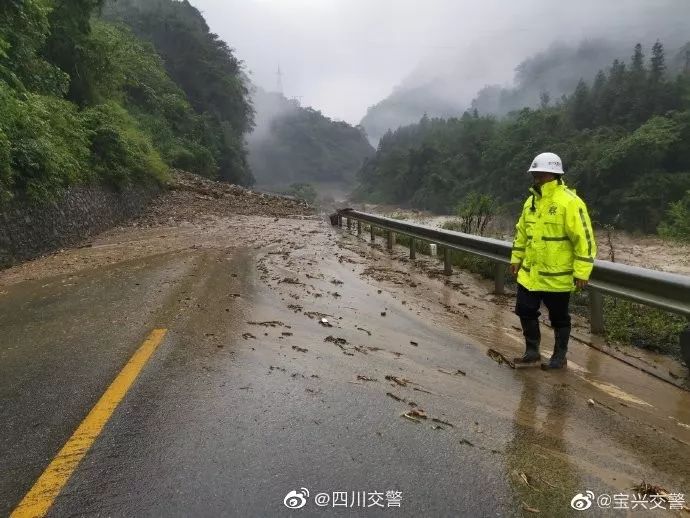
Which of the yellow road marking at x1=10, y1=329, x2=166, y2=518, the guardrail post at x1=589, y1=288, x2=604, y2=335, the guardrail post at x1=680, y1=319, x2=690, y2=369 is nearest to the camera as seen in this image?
the yellow road marking at x1=10, y1=329, x2=166, y2=518

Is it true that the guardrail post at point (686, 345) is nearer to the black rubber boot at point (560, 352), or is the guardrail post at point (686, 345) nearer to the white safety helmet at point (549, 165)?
the black rubber boot at point (560, 352)

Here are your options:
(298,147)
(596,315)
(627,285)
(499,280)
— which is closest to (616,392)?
(627,285)

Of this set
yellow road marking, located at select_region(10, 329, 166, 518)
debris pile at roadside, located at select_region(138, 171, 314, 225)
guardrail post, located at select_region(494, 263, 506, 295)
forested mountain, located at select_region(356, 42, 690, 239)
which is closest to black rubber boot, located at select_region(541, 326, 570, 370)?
guardrail post, located at select_region(494, 263, 506, 295)

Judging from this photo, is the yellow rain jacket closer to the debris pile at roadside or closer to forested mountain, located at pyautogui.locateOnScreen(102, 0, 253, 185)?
the debris pile at roadside

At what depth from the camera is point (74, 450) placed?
2.76 meters

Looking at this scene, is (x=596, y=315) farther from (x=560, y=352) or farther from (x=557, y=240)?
(x=557, y=240)

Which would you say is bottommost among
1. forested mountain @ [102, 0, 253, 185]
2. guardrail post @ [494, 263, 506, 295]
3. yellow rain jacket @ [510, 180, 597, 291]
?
guardrail post @ [494, 263, 506, 295]

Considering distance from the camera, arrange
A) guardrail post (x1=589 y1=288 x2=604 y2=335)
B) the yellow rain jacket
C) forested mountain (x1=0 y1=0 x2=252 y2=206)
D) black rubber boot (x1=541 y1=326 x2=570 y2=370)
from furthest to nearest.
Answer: forested mountain (x1=0 y1=0 x2=252 y2=206), guardrail post (x1=589 y1=288 x2=604 y2=335), black rubber boot (x1=541 y1=326 x2=570 y2=370), the yellow rain jacket

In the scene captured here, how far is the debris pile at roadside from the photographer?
62.7ft

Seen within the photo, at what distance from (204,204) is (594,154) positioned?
52690 millimetres

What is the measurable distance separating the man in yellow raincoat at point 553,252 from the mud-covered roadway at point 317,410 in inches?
16.9

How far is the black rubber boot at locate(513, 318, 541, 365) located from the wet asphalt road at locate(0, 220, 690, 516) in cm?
16

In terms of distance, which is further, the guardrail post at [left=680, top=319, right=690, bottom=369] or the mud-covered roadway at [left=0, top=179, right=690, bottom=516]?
the guardrail post at [left=680, top=319, right=690, bottom=369]

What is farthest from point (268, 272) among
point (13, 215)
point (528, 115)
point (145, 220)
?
point (528, 115)
